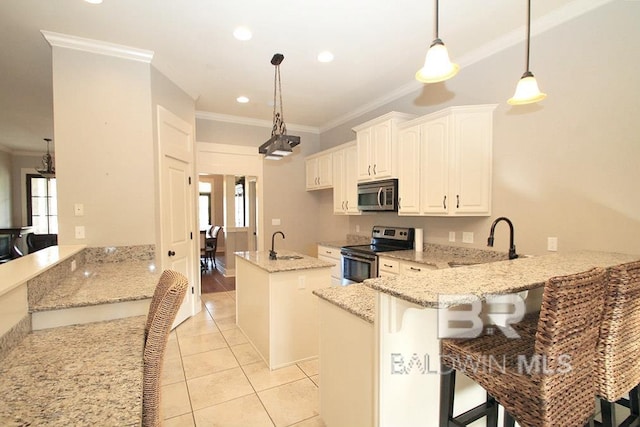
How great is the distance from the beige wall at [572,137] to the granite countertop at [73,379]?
293 cm

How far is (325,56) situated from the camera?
304 cm

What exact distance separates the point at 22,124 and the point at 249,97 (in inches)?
171

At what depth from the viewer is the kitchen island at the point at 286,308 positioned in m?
2.63

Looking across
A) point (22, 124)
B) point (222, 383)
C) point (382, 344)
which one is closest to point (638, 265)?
point (382, 344)

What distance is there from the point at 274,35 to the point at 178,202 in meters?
2.13

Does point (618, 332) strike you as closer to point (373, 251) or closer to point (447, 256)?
point (447, 256)

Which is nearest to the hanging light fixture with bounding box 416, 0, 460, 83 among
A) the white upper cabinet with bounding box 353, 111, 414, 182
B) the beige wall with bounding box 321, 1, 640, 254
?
the beige wall with bounding box 321, 1, 640, 254

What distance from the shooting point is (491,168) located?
284 centimetres

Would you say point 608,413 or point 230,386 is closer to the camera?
point 608,413

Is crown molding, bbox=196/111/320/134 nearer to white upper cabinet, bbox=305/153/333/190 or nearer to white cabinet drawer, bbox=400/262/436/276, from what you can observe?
white upper cabinet, bbox=305/153/333/190

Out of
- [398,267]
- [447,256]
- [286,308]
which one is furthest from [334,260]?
[286,308]

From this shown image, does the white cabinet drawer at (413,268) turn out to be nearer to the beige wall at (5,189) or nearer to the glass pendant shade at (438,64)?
the glass pendant shade at (438,64)

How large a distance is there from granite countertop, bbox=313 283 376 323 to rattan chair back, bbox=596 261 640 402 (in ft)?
2.95

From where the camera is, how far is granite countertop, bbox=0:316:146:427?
2.77ft
